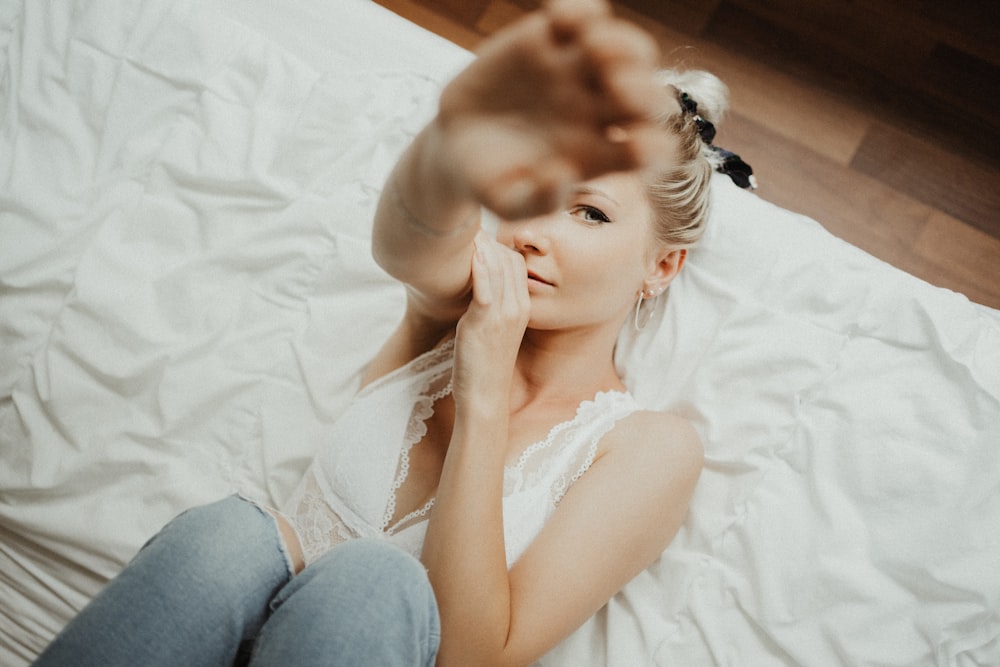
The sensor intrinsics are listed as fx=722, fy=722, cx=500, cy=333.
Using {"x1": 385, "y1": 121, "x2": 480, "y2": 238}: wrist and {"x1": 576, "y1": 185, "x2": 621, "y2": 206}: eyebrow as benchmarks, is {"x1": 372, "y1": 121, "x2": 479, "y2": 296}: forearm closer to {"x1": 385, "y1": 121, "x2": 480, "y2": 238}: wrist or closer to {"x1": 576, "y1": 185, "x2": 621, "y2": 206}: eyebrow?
{"x1": 385, "y1": 121, "x2": 480, "y2": 238}: wrist

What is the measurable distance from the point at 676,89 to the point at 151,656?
93cm

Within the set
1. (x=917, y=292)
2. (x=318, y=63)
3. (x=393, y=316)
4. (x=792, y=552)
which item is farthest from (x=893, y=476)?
(x=318, y=63)

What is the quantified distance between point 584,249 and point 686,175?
227 millimetres

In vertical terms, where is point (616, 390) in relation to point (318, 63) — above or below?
below

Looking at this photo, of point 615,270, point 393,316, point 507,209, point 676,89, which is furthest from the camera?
point 393,316

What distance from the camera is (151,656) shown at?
675 millimetres

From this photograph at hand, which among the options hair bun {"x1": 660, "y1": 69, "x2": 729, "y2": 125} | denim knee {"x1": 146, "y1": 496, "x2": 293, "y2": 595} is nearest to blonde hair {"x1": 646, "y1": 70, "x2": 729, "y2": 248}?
hair bun {"x1": 660, "y1": 69, "x2": 729, "y2": 125}

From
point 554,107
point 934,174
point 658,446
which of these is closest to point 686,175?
point 658,446

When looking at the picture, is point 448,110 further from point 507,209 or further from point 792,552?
point 792,552

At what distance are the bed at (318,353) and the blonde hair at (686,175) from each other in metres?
0.10

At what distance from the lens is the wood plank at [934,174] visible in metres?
1.45

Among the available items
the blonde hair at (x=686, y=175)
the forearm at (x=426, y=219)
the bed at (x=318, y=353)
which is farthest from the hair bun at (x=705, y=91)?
the forearm at (x=426, y=219)

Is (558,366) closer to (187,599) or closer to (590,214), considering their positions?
(590,214)

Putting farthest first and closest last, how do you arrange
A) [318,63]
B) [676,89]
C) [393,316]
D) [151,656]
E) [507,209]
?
[318,63] → [393,316] → [676,89] → [151,656] → [507,209]
